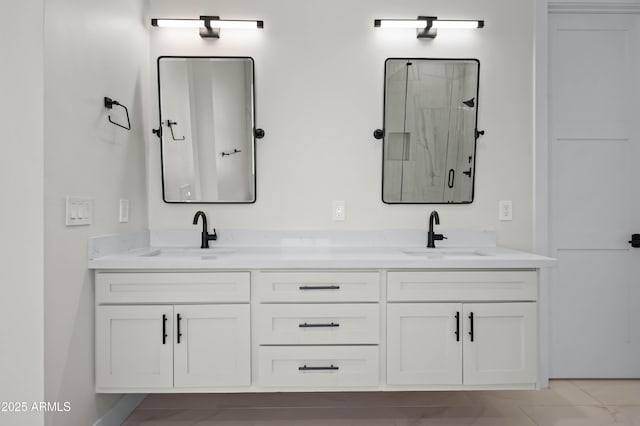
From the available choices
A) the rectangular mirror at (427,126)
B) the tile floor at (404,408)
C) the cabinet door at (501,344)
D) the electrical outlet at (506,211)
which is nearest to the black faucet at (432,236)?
the rectangular mirror at (427,126)

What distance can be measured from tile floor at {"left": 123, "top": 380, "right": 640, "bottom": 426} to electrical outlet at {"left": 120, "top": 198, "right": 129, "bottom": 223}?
3.33 ft

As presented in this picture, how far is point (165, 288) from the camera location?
1803 millimetres

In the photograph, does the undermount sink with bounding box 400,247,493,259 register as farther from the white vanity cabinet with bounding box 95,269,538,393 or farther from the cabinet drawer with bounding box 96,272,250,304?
the cabinet drawer with bounding box 96,272,250,304

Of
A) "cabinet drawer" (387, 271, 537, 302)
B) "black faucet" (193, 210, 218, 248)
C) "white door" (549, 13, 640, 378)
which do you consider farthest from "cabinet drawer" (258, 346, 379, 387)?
"white door" (549, 13, 640, 378)

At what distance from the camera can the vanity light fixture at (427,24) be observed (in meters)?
2.32

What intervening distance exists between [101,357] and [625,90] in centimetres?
324

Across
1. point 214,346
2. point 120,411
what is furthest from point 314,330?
point 120,411

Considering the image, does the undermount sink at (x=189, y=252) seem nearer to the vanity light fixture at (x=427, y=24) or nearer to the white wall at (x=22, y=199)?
the white wall at (x=22, y=199)

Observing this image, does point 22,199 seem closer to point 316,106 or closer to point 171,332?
point 171,332

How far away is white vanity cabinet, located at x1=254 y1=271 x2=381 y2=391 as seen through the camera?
181 cm

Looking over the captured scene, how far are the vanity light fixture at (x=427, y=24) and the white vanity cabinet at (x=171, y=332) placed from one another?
1681 mm

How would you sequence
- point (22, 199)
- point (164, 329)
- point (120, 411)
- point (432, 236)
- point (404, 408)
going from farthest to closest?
point (432, 236) → point (404, 408) → point (120, 411) → point (164, 329) → point (22, 199)

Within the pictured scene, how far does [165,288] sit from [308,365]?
719 mm

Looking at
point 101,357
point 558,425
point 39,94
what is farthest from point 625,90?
point 101,357
